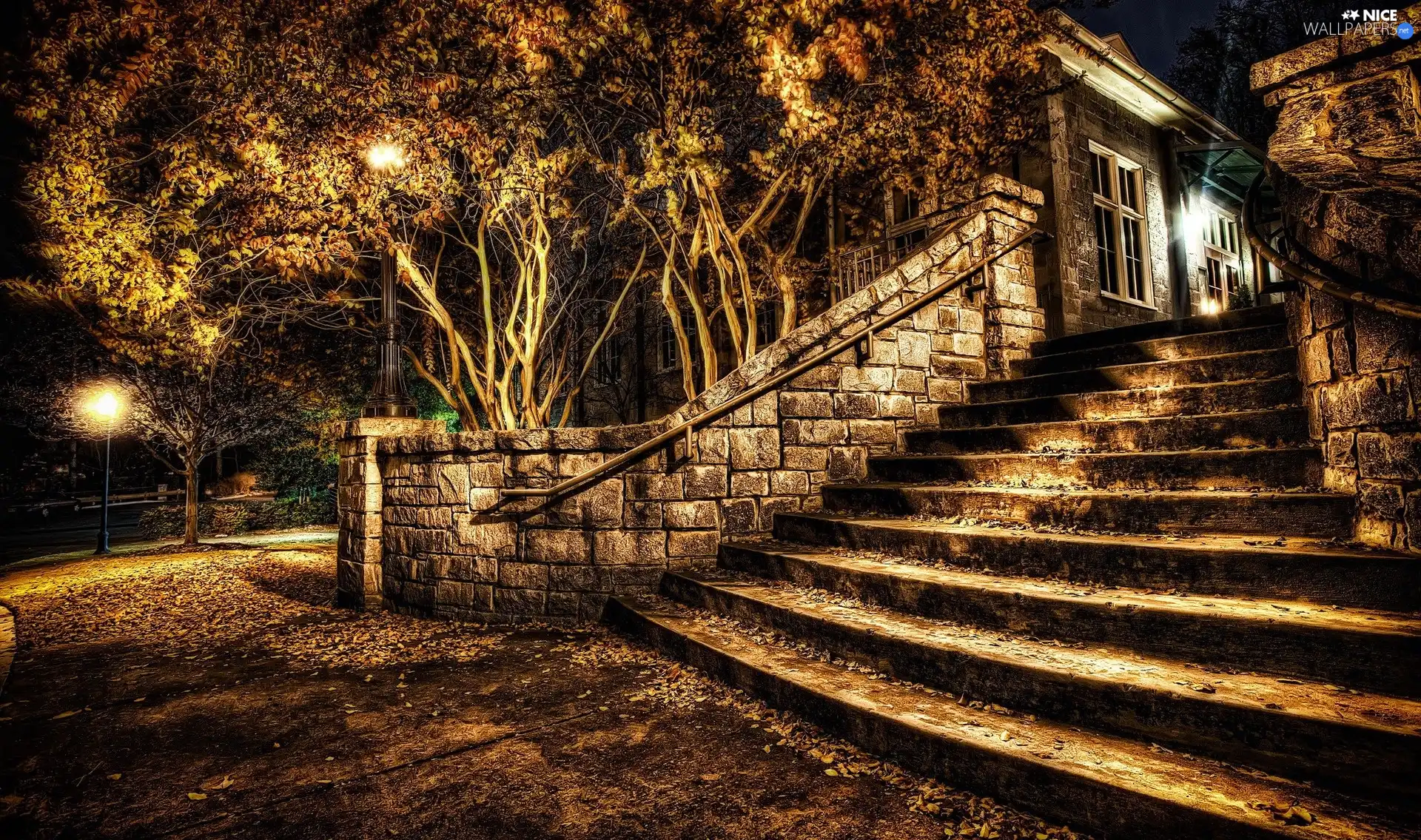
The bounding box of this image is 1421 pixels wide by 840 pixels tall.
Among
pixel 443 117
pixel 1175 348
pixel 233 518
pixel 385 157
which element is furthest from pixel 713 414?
pixel 233 518

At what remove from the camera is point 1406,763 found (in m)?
1.73

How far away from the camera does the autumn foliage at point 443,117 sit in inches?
Result: 230

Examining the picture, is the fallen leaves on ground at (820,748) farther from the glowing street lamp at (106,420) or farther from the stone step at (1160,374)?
the glowing street lamp at (106,420)

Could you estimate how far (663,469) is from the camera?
4.84 meters

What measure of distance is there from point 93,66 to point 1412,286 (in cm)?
1010

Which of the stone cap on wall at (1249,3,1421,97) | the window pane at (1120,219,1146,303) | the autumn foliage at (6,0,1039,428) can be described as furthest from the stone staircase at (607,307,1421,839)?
the window pane at (1120,219,1146,303)

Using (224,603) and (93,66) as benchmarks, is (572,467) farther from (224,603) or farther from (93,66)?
(93,66)

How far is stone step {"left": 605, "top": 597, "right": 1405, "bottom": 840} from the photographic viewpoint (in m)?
1.75

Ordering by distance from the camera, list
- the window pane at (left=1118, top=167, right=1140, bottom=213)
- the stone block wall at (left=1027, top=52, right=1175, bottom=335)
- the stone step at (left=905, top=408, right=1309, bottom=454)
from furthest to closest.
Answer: the window pane at (left=1118, top=167, right=1140, bottom=213)
the stone block wall at (left=1027, top=52, right=1175, bottom=335)
the stone step at (left=905, top=408, right=1309, bottom=454)

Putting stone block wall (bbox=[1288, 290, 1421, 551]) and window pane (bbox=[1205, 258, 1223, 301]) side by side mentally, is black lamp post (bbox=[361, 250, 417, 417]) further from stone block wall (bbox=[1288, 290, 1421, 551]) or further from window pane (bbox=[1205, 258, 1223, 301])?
window pane (bbox=[1205, 258, 1223, 301])

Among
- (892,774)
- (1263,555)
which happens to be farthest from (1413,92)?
(892,774)

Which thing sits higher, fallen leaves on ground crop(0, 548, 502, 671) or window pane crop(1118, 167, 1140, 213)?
window pane crop(1118, 167, 1140, 213)

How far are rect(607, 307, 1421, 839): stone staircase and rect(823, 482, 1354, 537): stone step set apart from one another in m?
0.01

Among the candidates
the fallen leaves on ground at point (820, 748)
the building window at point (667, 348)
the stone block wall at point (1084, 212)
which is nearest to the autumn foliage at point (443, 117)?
the stone block wall at point (1084, 212)
